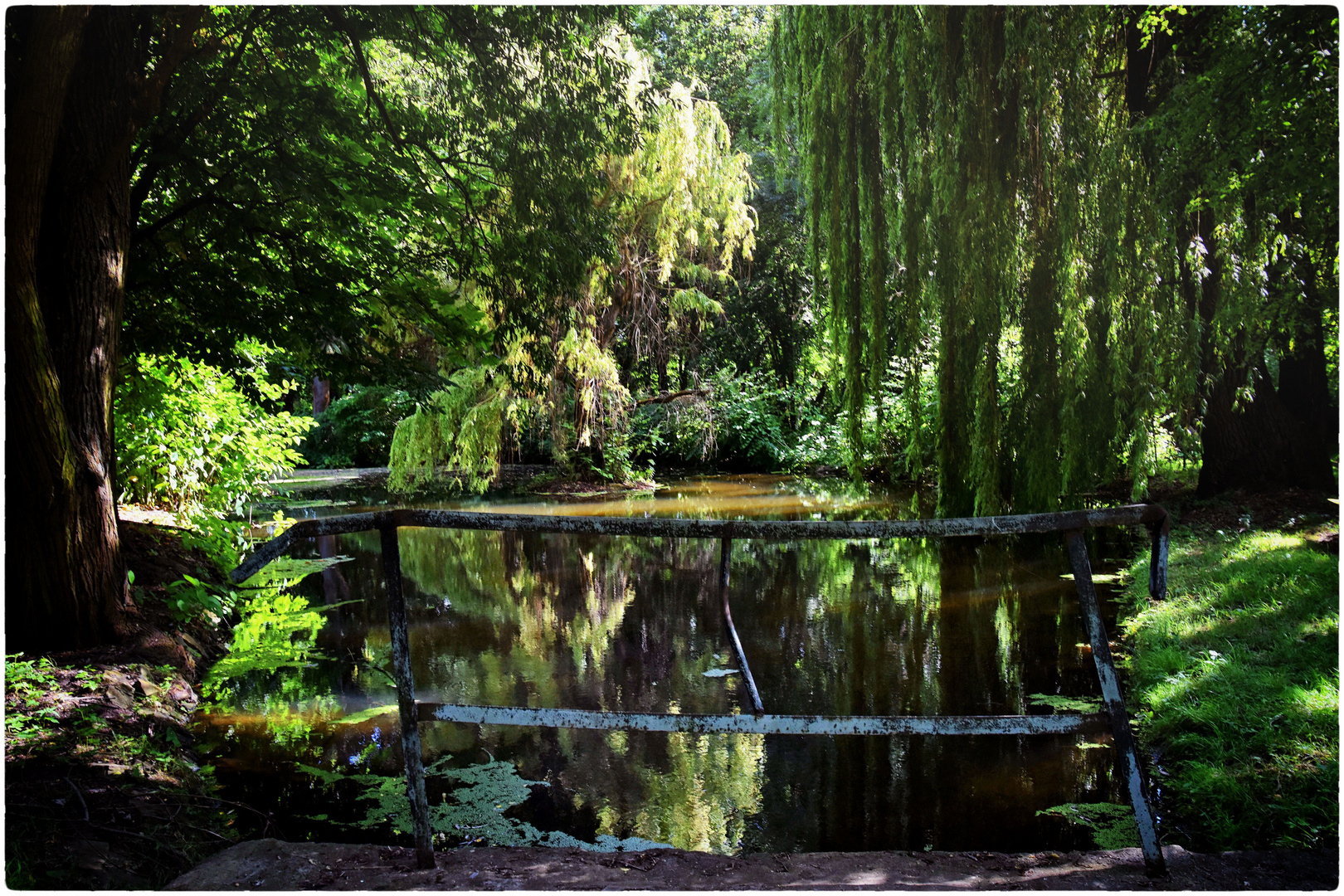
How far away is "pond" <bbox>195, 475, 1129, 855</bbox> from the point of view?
10.8 feet

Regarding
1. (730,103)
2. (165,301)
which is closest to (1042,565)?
(165,301)

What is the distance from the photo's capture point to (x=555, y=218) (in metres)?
6.16

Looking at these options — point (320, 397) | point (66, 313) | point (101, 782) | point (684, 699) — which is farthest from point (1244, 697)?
point (320, 397)

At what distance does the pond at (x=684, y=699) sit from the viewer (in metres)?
Result: 3.30

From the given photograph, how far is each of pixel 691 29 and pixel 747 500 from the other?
12.5 m

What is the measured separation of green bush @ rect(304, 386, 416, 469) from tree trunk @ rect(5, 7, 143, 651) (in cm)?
1720

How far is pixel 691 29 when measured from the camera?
1988cm

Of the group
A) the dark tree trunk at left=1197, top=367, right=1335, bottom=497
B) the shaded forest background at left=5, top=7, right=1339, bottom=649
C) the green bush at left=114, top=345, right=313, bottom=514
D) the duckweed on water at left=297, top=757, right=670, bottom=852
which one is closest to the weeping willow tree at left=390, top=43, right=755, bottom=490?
the green bush at left=114, top=345, right=313, bottom=514

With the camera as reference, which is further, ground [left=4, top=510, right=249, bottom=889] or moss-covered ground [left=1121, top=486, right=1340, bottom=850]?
moss-covered ground [left=1121, top=486, right=1340, bottom=850]

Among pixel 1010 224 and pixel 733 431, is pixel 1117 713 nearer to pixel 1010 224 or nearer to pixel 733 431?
pixel 1010 224

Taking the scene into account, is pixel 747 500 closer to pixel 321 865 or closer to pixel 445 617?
pixel 445 617

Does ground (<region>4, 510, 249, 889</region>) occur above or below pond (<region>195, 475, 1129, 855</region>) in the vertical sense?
above

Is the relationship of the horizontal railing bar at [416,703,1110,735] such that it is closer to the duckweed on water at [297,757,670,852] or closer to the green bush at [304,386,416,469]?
the duckweed on water at [297,757,670,852]

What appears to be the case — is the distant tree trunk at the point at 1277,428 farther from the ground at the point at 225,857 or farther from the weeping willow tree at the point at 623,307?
the weeping willow tree at the point at 623,307
